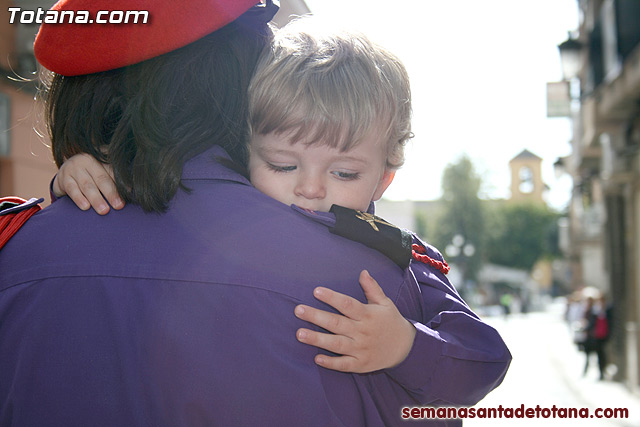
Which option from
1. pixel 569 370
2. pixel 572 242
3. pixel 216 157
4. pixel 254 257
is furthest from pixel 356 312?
pixel 572 242

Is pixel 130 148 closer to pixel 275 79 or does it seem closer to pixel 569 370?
pixel 275 79

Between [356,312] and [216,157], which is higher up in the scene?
[216,157]

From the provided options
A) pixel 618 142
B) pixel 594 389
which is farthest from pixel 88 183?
pixel 618 142

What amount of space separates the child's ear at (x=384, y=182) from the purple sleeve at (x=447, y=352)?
→ 49 cm

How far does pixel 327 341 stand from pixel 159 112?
1.58 ft

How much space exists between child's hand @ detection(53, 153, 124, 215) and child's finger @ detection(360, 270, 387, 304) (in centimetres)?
44

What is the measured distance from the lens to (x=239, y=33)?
1546mm

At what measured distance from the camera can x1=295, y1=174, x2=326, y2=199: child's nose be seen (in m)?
1.86

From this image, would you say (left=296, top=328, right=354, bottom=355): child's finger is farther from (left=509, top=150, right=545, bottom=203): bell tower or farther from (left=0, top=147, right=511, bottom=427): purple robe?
(left=509, top=150, right=545, bottom=203): bell tower

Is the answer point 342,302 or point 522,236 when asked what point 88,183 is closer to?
point 342,302

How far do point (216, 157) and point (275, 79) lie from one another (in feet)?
1.18

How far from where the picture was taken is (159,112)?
4.52 ft

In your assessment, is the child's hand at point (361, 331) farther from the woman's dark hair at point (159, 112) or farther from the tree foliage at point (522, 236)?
the tree foliage at point (522, 236)

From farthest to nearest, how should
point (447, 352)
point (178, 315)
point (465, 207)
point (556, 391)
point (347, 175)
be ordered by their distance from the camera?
point (465, 207), point (556, 391), point (347, 175), point (447, 352), point (178, 315)
